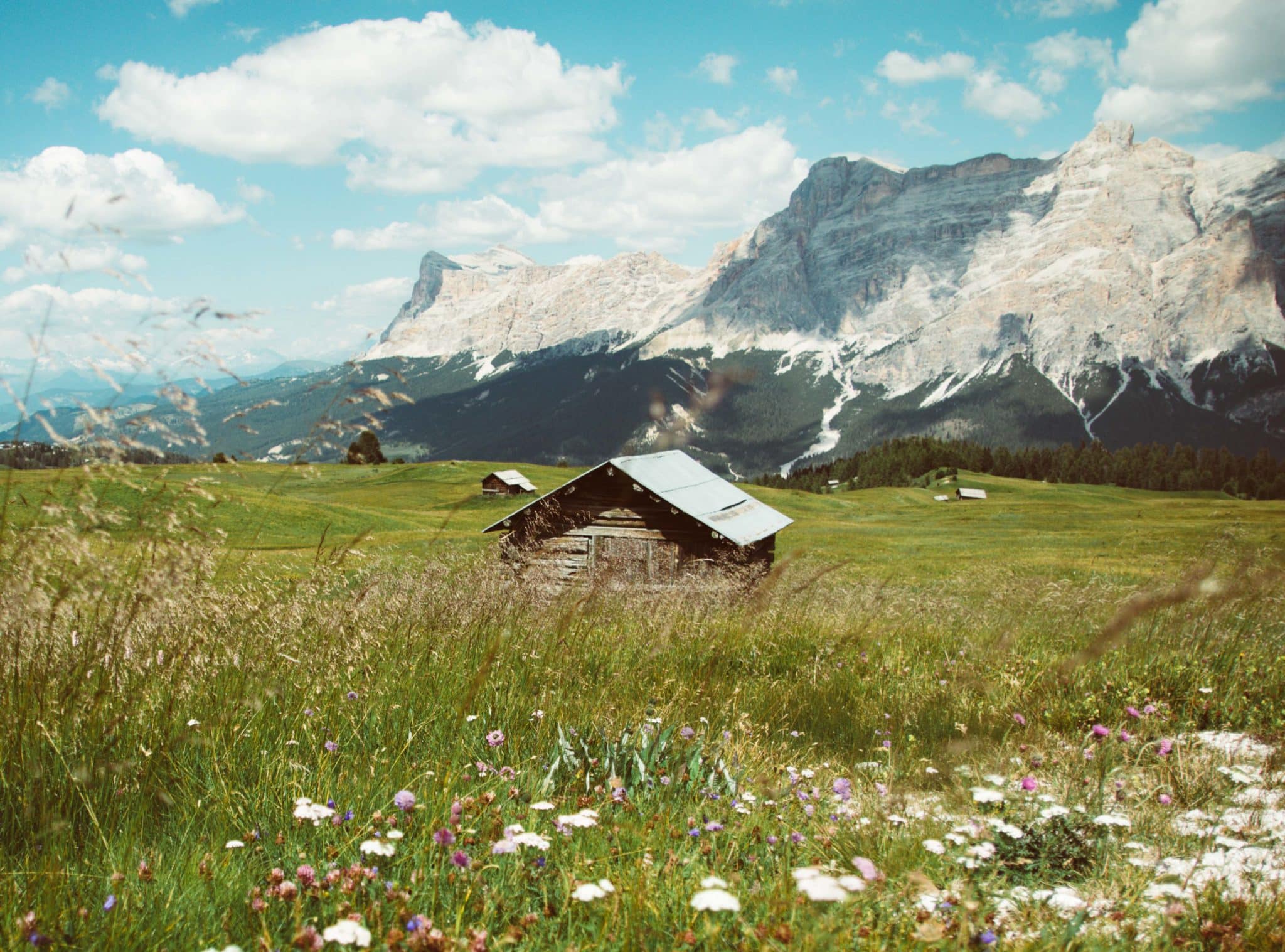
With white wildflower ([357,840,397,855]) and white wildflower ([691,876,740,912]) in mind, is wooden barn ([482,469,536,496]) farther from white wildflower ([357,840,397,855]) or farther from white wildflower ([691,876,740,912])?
white wildflower ([691,876,740,912])

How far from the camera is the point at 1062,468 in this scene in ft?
537

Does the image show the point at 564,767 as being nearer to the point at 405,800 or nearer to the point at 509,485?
the point at 405,800

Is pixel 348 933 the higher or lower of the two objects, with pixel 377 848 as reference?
higher

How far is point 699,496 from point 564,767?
1818 cm

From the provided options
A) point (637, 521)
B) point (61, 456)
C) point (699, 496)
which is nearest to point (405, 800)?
point (61, 456)

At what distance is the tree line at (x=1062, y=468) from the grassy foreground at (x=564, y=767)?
143630 mm

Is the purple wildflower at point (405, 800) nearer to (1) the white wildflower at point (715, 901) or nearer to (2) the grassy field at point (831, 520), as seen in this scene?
(1) the white wildflower at point (715, 901)

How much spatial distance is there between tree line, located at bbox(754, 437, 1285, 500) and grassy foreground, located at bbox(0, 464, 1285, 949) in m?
144

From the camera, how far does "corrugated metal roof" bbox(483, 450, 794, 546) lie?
20.2 meters

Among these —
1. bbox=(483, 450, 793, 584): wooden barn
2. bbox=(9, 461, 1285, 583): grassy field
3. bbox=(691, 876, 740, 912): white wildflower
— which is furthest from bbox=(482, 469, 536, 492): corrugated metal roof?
bbox=(691, 876, 740, 912): white wildflower

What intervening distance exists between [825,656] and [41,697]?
5810 millimetres

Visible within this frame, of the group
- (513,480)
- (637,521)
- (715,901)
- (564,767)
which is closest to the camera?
(715,901)

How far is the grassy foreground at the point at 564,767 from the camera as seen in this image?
7.69ft

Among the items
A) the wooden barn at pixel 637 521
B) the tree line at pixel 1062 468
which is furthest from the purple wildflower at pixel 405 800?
the tree line at pixel 1062 468
